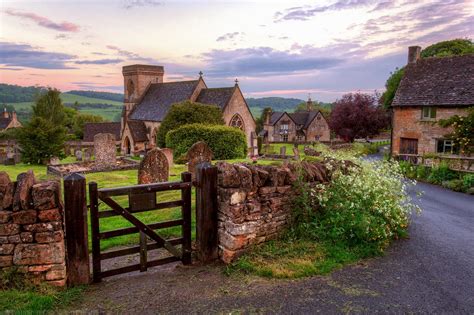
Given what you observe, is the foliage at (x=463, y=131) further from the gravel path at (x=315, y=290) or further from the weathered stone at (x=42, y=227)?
the weathered stone at (x=42, y=227)

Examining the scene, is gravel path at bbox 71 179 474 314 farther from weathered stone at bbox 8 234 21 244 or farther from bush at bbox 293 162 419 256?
weathered stone at bbox 8 234 21 244

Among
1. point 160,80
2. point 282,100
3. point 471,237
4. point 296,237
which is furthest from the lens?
point 282,100

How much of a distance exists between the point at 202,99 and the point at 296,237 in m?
41.8

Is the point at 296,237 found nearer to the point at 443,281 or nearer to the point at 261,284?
the point at 261,284

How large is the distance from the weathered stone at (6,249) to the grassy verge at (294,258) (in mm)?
3574

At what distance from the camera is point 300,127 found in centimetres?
7419

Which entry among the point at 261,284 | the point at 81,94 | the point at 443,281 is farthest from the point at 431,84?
the point at 81,94

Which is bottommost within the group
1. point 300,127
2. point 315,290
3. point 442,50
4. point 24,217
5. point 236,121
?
point 315,290

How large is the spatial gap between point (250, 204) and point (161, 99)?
47.6m

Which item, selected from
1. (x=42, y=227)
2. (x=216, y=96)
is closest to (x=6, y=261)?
(x=42, y=227)

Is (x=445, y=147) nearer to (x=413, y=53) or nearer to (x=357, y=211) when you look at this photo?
(x=413, y=53)

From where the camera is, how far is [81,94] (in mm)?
184625

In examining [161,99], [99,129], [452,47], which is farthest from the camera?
[99,129]

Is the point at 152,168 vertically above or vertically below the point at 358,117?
below
